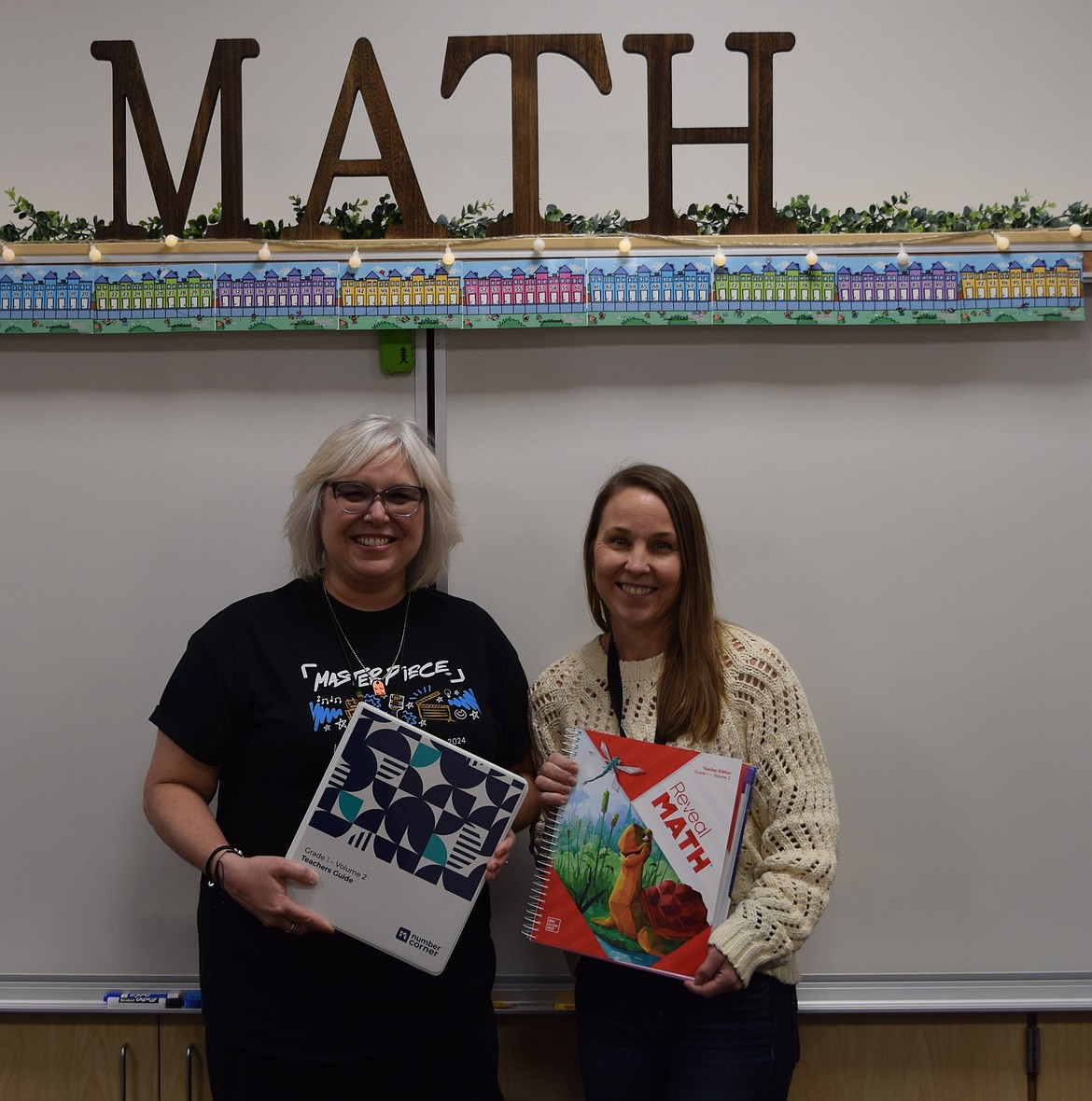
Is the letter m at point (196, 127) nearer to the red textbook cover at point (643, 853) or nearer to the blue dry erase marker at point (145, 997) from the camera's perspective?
the red textbook cover at point (643, 853)

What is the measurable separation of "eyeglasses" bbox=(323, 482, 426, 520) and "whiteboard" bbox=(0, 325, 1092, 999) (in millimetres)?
396

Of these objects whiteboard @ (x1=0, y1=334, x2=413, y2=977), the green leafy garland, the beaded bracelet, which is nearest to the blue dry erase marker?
whiteboard @ (x1=0, y1=334, x2=413, y2=977)

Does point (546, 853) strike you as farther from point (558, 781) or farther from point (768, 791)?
point (768, 791)

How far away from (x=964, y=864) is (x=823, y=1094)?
60 cm

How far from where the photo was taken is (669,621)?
1.66 metres

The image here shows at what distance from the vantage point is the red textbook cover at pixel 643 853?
1526mm

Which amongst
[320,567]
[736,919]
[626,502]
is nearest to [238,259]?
[320,567]

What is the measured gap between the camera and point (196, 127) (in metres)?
2.02

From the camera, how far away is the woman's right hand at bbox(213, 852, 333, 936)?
4.93 feet

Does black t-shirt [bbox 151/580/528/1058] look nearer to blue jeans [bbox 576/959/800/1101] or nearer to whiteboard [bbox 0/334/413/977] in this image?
blue jeans [bbox 576/959/800/1101]

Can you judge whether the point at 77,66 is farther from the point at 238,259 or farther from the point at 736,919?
the point at 736,919

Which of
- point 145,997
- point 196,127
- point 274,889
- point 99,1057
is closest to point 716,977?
point 274,889

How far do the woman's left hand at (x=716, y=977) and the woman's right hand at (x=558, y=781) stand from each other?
345mm

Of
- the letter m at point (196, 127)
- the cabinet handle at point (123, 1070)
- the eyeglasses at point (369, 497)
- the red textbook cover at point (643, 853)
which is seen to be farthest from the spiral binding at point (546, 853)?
the letter m at point (196, 127)
